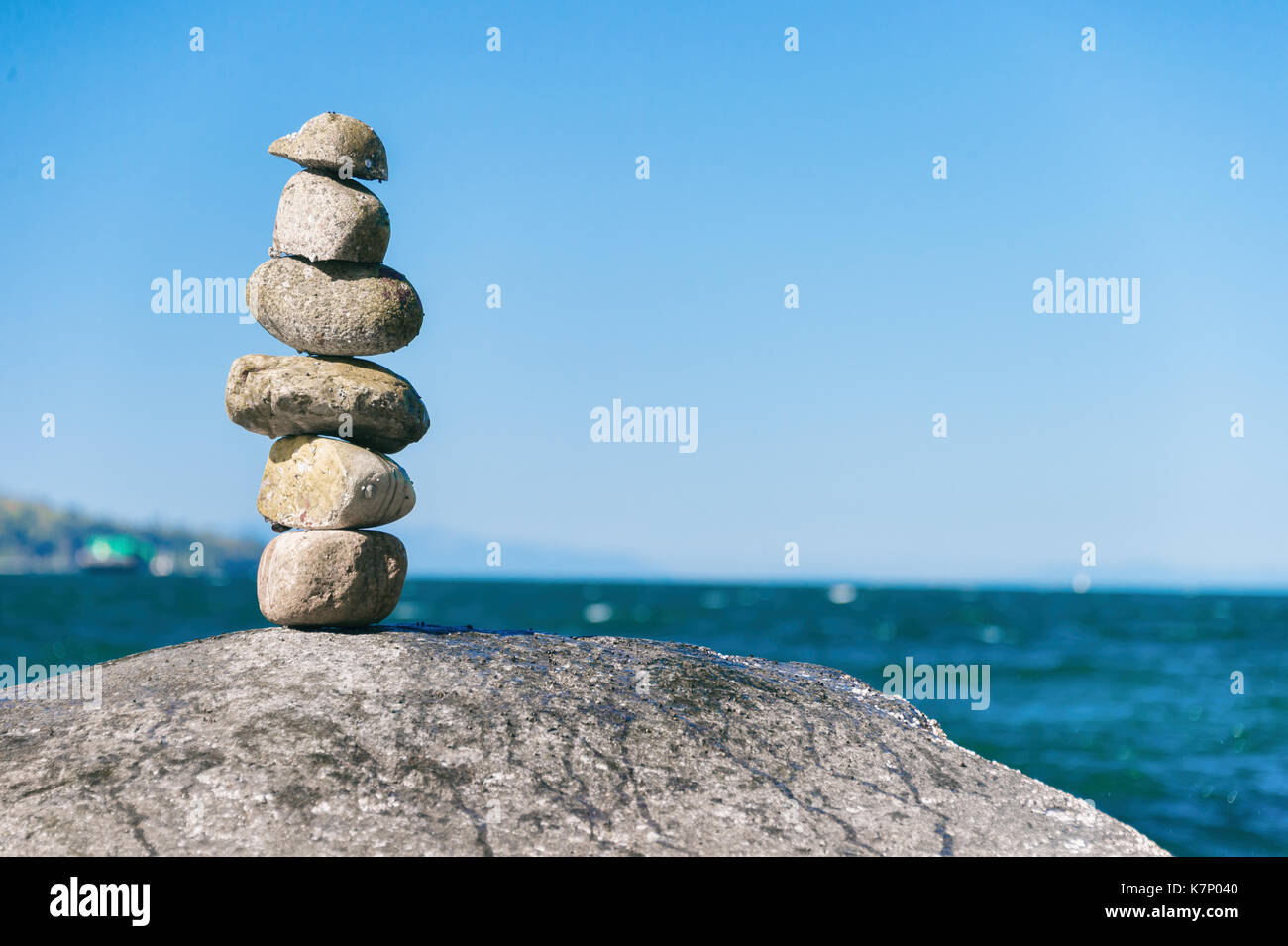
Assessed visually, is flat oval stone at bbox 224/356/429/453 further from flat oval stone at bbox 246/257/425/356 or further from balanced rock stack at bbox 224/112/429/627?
flat oval stone at bbox 246/257/425/356

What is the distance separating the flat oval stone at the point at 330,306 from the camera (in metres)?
8.82

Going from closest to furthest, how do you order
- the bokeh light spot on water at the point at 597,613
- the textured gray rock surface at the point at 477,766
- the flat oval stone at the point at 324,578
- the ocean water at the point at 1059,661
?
1. the textured gray rock surface at the point at 477,766
2. the flat oval stone at the point at 324,578
3. the ocean water at the point at 1059,661
4. the bokeh light spot on water at the point at 597,613

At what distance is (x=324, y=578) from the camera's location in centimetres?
856

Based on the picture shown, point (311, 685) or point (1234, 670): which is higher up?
point (311, 685)

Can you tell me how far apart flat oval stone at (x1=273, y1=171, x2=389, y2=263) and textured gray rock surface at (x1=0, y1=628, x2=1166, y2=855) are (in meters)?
3.13

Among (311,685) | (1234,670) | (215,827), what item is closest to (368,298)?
(311,685)

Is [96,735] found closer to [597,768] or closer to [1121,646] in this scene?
[597,768]

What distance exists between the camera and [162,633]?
47438 millimetres

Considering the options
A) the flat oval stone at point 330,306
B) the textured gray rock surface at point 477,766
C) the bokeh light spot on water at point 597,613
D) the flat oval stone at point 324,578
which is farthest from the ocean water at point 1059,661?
the flat oval stone at point 330,306

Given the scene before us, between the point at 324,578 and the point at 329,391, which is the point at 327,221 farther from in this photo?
the point at 324,578

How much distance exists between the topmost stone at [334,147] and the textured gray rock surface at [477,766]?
3.86m

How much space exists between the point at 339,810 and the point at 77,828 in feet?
4.75

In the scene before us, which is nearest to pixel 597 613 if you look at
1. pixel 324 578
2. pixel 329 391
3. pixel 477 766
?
pixel 324 578

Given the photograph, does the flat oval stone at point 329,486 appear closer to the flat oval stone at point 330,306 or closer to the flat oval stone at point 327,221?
the flat oval stone at point 330,306
